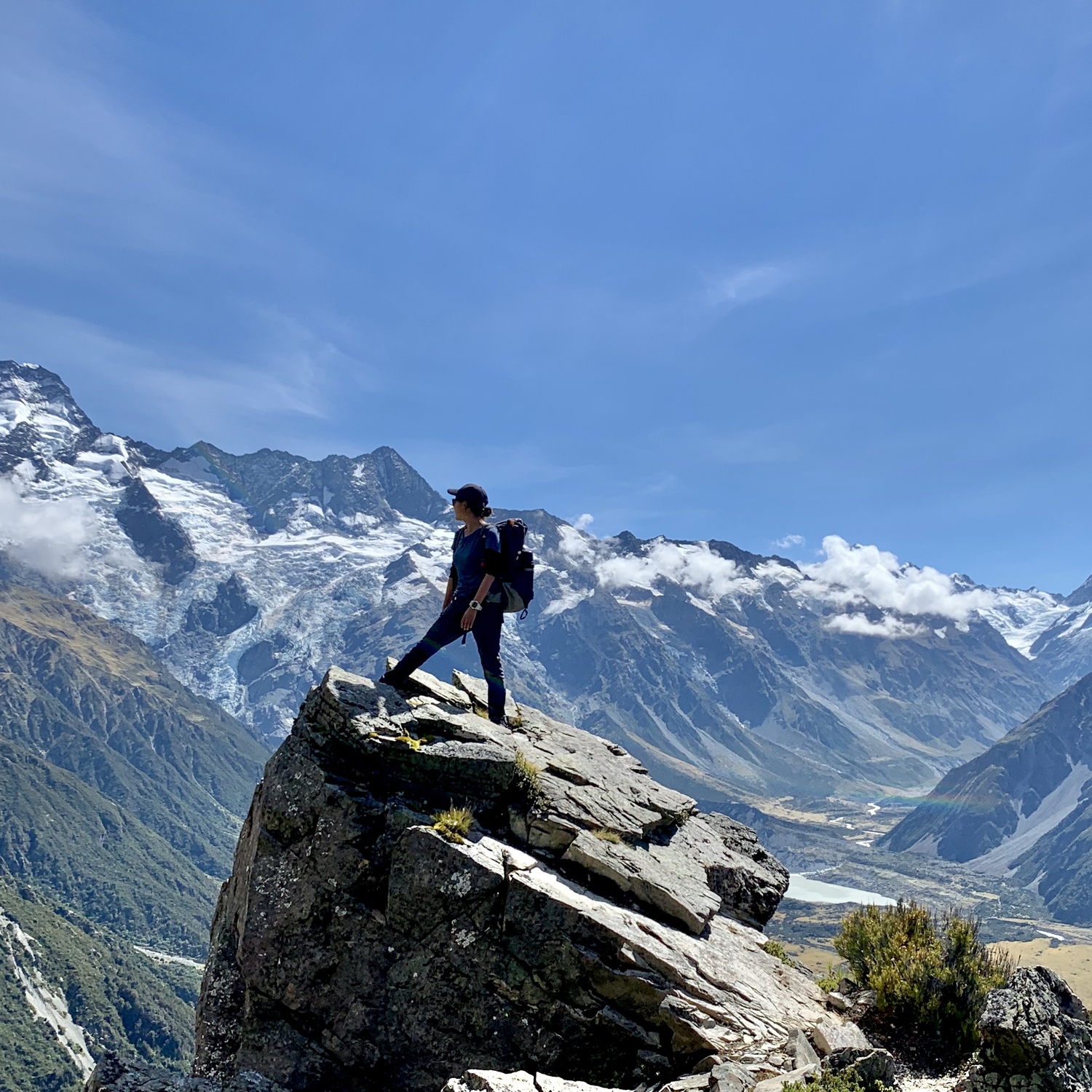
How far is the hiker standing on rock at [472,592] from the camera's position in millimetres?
18031

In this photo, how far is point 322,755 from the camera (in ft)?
52.9

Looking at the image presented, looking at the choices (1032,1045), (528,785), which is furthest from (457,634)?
(1032,1045)

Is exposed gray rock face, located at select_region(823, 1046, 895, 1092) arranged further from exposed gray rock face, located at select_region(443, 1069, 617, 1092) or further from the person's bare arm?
the person's bare arm

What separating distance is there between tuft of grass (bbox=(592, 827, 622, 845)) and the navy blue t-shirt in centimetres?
572

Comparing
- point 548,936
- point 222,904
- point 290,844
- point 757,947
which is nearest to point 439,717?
point 290,844

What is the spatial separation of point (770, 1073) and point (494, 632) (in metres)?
10.3

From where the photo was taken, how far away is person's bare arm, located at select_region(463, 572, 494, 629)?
1770 centimetres

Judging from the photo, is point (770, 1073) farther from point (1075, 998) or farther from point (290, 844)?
point (290, 844)

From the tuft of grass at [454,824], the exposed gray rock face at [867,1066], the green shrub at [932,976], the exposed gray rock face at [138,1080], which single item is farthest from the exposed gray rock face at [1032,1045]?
the exposed gray rock face at [138,1080]

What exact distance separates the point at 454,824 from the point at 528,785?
231 cm

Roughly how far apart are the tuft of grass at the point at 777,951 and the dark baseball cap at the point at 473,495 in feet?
39.7

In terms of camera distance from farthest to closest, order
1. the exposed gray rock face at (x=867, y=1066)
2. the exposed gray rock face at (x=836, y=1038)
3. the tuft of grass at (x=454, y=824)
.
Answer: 1. the tuft of grass at (x=454, y=824)
2. the exposed gray rock face at (x=836, y=1038)
3. the exposed gray rock face at (x=867, y=1066)

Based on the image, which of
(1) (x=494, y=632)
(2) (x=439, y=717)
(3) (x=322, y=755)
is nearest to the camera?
(3) (x=322, y=755)

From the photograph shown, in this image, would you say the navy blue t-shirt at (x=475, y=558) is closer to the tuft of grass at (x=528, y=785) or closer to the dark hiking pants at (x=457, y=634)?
the dark hiking pants at (x=457, y=634)
